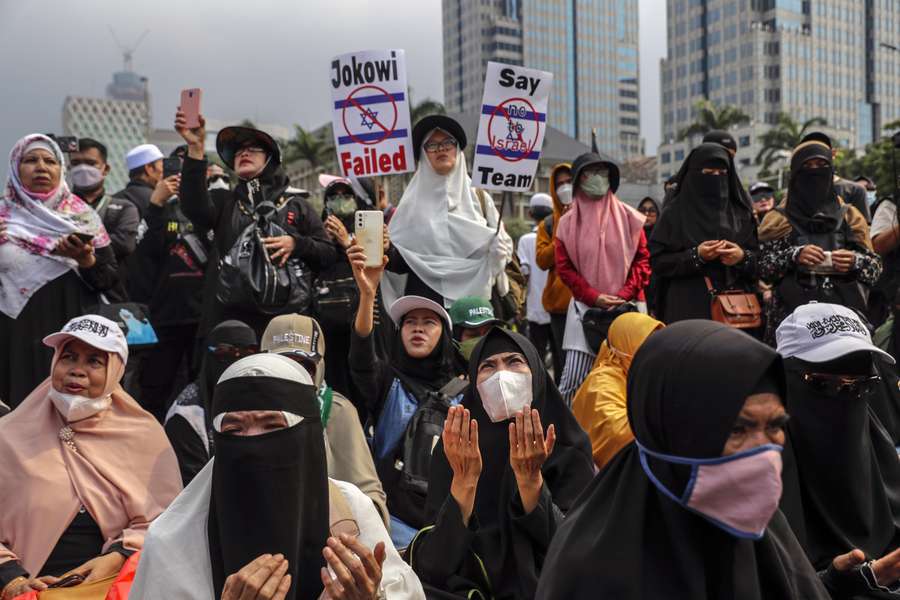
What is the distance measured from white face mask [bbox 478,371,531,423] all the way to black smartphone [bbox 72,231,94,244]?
9.56 ft

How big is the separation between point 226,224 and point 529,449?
3.07 metres

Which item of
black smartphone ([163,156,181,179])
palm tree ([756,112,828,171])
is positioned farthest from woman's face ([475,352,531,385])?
palm tree ([756,112,828,171])

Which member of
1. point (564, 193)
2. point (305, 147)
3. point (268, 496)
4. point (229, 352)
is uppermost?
point (305, 147)

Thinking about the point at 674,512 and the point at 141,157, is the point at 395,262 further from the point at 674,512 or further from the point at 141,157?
the point at 674,512

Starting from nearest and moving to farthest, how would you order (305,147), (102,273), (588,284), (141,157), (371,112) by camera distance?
(102,273) < (371,112) < (588,284) < (141,157) < (305,147)

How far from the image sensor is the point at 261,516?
2.73m

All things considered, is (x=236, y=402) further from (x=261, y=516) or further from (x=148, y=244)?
(x=148, y=244)

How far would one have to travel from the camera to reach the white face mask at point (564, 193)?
27.5 ft

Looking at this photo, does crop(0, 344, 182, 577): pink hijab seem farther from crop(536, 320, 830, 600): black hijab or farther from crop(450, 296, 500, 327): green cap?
crop(536, 320, 830, 600): black hijab

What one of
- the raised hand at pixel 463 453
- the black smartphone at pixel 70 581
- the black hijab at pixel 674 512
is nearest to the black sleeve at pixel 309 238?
the black smartphone at pixel 70 581

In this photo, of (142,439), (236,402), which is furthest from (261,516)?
(142,439)

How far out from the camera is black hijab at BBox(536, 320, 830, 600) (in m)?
2.15

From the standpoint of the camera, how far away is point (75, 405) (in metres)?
3.91

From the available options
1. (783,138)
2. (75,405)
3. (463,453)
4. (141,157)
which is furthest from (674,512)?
(783,138)
